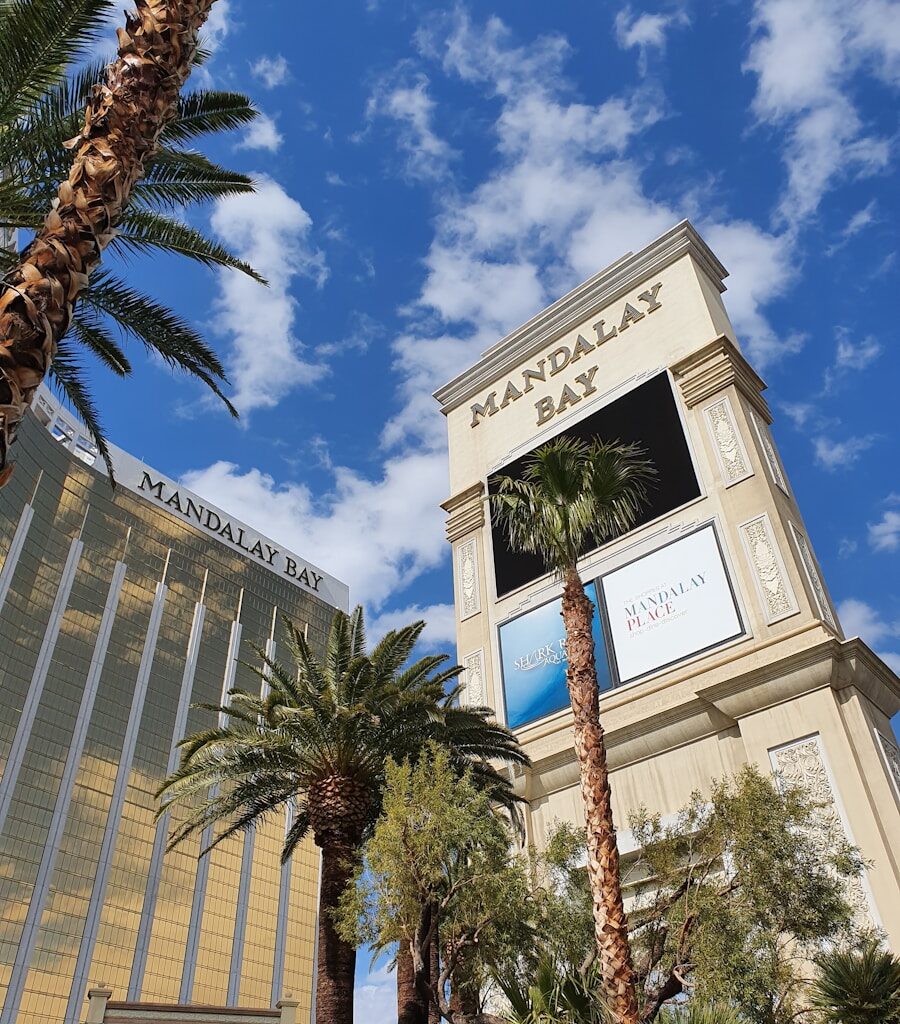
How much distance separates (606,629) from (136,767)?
229 feet

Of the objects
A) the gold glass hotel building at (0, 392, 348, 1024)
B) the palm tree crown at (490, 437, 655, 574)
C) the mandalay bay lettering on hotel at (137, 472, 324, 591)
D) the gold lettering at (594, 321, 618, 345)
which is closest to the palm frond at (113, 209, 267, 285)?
the palm tree crown at (490, 437, 655, 574)

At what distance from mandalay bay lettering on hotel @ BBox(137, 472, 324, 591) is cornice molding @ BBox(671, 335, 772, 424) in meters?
80.1

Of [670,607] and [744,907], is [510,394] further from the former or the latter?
[744,907]

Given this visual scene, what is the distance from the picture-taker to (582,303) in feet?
113

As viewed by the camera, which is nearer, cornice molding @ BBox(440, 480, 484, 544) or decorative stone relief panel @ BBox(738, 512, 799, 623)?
decorative stone relief panel @ BBox(738, 512, 799, 623)

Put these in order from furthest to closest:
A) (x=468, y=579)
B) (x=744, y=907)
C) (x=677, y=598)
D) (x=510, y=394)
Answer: (x=510, y=394)
(x=468, y=579)
(x=677, y=598)
(x=744, y=907)

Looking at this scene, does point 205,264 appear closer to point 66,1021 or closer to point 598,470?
point 598,470

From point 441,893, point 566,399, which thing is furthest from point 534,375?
point 441,893

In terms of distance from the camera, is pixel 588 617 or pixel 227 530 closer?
pixel 588 617

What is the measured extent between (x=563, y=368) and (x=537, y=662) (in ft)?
38.8

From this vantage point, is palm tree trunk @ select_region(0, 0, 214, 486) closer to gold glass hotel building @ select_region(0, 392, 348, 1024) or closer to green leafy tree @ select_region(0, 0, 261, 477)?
green leafy tree @ select_region(0, 0, 261, 477)

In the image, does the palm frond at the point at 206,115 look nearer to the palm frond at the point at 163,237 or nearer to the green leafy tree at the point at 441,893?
the palm frond at the point at 163,237

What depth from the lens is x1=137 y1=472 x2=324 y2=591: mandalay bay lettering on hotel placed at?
99.6 meters

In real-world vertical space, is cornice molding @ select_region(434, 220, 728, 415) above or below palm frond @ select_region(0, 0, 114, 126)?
above
